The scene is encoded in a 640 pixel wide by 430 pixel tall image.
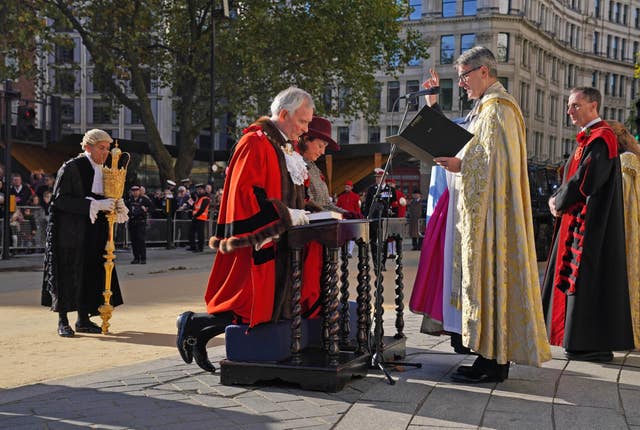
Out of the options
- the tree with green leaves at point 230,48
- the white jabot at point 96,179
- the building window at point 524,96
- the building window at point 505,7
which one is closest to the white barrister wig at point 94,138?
the white jabot at point 96,179

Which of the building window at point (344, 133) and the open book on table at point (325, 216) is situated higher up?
the building window at point (344, 133)

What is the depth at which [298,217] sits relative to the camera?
5250mm

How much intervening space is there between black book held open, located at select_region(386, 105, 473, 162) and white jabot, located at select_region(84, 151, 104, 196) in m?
3.94

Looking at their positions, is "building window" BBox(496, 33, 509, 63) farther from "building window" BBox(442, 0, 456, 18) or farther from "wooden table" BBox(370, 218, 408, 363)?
"wooden table" BBox(370, 218, 408, 363)

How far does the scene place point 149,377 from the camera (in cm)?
544

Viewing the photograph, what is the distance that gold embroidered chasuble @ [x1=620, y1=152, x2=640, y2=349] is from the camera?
22.8 feet

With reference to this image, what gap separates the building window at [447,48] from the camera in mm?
65438

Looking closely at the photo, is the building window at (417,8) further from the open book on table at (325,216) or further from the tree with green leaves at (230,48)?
the open book on table at (325,216)

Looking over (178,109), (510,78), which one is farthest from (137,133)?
(178,109)

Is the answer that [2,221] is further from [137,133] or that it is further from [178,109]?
[137,133]

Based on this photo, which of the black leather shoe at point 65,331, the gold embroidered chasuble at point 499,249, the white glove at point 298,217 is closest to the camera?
the white glove at point 298,217

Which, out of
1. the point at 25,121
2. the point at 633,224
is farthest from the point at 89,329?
the point at 25,121

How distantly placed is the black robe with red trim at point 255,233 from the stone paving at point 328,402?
524mm

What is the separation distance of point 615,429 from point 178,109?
91.1 feet
